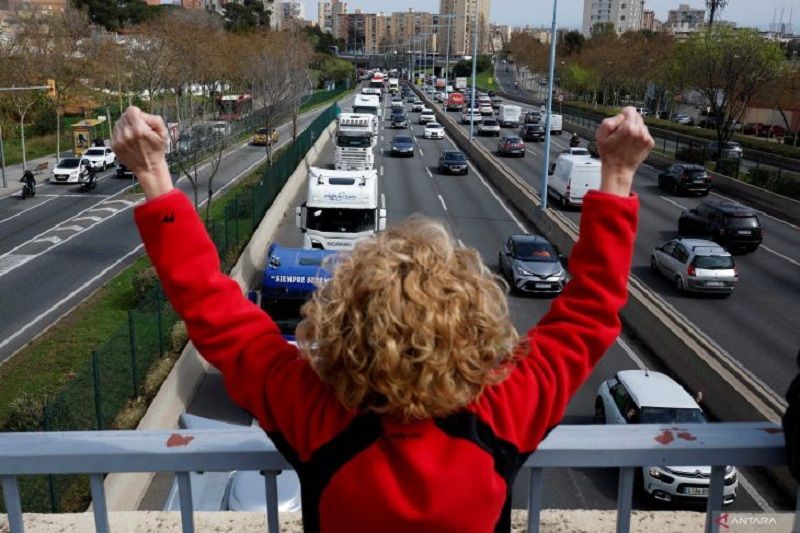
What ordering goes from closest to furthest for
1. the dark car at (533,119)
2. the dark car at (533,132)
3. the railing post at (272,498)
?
the railing post at (272,498) → the dark car at (533,132) → the dark car at (533,119)

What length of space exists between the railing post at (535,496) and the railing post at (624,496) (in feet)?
0.81

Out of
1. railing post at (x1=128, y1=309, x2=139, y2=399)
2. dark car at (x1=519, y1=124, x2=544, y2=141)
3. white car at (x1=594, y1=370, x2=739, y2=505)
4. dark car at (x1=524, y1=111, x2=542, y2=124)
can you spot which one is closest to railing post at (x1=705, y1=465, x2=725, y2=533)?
white car at (x1=594, y1=370, x2=739, y2=505)

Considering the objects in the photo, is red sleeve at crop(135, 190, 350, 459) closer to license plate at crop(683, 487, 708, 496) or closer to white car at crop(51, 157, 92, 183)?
license plate at crop(683, 487, 708, 496)

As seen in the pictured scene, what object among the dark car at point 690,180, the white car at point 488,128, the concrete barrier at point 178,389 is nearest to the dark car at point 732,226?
the dark car at point 690,180

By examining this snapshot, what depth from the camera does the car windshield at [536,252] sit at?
2300 centimetres

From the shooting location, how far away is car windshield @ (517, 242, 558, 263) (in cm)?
2300

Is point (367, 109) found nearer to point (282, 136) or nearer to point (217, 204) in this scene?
point (282, 136)

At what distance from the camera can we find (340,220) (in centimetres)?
2359

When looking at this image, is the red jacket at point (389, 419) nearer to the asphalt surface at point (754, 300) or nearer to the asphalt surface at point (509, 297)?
the asphalt surface at point (509, 297)

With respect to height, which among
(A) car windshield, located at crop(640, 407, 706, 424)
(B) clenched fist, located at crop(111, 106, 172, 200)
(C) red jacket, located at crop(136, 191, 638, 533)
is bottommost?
(A) car windshield, located at crop(640, 407, 706, 424)

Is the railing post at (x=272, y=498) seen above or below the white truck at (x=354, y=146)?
above

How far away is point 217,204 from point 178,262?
3415 centimetres

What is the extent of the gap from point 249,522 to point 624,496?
4.85 ft

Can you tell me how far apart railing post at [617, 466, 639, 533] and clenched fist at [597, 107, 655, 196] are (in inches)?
35.3
